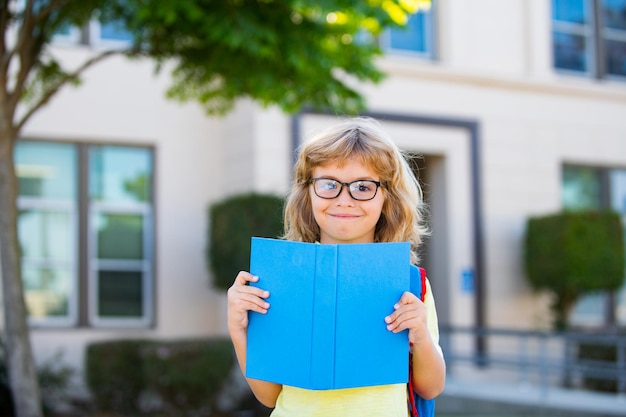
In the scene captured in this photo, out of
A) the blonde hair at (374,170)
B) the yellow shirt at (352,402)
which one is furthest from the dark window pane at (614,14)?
the yellow shirt at (352,402)

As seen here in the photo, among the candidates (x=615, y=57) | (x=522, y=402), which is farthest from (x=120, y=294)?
(x=615, y=57)

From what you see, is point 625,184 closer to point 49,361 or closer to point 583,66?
point 583,66

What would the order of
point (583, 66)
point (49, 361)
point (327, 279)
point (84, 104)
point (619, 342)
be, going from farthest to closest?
point (583, 66) < point (84, 104) < point (49, 361) < point (619, 342) < point (327, 279)

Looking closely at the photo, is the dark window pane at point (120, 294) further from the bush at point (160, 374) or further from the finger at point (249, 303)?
the finger at point (249, 303)

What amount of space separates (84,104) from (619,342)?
23.0 ft

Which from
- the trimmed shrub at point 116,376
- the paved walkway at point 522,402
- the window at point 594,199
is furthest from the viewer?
the window at point 594,199

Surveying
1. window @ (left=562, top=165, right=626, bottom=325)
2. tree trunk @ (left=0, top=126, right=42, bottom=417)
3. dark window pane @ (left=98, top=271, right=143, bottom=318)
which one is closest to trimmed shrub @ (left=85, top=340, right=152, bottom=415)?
dark window pane @ (left=98, top=271, right=143, bottom=318)

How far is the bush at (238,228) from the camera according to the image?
34.6 feet

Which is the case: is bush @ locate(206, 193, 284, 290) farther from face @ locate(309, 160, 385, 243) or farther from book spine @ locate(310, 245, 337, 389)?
book spine @ locate(310, 245, 337, 389)

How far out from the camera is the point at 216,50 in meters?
7.55

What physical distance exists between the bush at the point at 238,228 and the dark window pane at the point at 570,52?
580 cm

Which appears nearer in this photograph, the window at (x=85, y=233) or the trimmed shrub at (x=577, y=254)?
the window at (x=85, y=233)

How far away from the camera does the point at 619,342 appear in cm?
Result: 944

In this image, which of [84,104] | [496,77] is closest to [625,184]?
[496,77]
